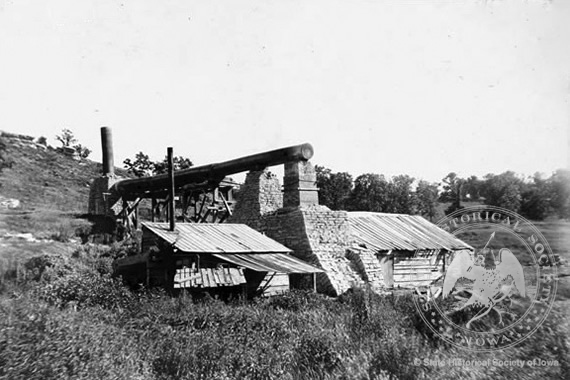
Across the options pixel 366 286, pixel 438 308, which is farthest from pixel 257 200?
pixel 438 308

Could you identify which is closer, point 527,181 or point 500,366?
point 500,366

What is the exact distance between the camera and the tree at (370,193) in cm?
5369

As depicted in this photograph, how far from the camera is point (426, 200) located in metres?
55.8

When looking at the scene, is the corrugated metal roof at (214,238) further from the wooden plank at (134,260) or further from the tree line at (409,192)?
the tree line at (409,192)

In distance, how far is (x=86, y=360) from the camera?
831cm

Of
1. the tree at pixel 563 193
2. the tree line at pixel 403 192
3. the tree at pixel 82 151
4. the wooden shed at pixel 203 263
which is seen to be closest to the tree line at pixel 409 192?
the tree line at pixel 403 192

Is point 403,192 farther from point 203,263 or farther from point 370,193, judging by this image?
point 203,263

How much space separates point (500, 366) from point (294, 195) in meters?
11.9

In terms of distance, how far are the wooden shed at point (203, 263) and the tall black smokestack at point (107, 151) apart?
15654mm

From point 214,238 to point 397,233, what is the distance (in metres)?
10.3

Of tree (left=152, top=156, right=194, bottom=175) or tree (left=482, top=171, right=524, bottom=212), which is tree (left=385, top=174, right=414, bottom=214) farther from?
tree (left=152, top=156, right=194, bottom=175)

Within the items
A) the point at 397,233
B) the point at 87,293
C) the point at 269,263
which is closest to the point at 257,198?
the point at 269,263

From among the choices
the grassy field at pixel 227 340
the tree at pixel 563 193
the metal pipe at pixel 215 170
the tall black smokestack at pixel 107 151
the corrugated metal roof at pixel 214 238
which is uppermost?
the tall black smokestack at pixel 107 151

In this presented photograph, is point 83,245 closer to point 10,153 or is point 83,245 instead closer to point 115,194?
point 115,194
